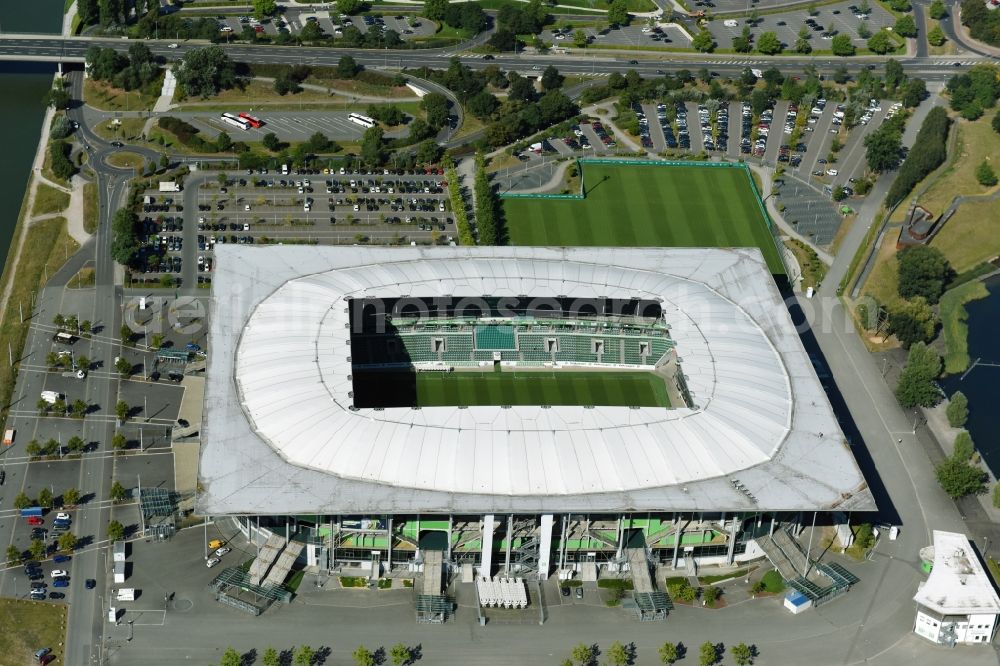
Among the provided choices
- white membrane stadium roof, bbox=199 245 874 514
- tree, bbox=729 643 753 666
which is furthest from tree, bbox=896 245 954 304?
tree, bbox=729 643 753 666

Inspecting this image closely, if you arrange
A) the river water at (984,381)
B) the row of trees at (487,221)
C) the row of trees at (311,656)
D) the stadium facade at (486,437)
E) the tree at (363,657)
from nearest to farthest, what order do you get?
the row of trees at (311,656), the tree at (363,657), the stadium facade at (486,437), the river water at (984,381), the row of trees at (487,221)

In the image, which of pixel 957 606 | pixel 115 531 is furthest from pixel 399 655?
pixel 957 606

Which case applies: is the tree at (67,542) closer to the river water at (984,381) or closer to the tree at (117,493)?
the tree at (117,493)

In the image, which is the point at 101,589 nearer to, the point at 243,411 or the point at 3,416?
the point at 243,411

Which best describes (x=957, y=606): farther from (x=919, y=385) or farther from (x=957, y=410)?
(x=919, y=385)

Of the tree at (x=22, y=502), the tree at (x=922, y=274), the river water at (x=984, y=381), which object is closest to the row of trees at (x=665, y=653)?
the river water at (x=984, y=381)

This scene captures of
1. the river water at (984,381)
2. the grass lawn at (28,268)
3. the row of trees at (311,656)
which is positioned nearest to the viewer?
the row of trees at (311,656)
